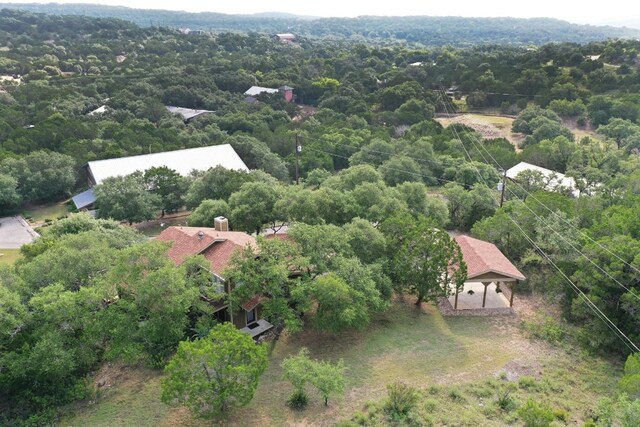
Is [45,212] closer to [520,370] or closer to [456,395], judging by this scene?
[456,395]

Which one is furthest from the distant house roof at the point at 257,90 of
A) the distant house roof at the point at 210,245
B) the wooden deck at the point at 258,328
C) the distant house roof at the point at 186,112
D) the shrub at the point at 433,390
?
the shrub at the point at 433,390

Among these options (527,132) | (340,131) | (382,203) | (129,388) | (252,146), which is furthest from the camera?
(527,132)

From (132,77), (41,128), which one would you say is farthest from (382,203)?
(132,77)

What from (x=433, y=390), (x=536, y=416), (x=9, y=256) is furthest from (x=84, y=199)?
(x=536, y=416)

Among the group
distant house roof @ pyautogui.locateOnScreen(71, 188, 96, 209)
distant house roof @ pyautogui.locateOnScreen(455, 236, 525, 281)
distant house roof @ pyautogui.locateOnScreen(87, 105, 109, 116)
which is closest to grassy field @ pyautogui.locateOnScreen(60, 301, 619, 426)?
distant house roof @ pyautogui.locateOnScreen(455, 236, 525, 281)

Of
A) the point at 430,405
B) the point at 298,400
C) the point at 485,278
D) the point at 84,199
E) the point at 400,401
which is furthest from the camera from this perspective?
the point at 84,199

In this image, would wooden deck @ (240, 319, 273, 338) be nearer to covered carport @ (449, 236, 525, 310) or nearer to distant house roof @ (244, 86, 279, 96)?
covered carport @ (449, 236, 525, 310)

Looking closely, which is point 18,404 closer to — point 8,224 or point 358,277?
point 358,277
